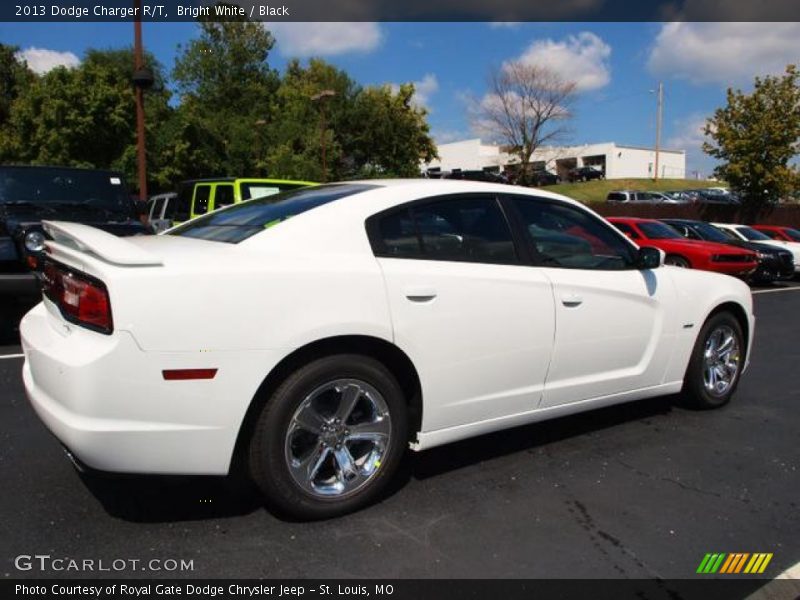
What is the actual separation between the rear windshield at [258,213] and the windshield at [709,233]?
43.7 ft

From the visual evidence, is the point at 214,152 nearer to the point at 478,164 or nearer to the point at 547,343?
the point at 547,343

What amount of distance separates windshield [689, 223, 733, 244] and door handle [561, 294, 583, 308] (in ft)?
41.3

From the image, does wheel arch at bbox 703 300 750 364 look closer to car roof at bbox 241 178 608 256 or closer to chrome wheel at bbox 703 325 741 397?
chrome wheel at bbox 703 325 741 397

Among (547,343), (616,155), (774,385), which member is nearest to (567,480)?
(547,343)

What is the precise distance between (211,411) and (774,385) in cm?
509

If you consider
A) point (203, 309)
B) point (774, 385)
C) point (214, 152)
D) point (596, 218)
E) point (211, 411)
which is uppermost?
point (214, 152)

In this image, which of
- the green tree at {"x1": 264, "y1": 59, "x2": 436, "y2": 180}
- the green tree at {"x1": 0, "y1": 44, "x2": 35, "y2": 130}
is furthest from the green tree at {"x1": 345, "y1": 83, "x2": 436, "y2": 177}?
the green tree at {"x1": 0, "y1": 44, "x2": 35, "y2": 130}

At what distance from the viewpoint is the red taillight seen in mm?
2578

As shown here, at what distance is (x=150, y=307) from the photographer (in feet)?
8.36

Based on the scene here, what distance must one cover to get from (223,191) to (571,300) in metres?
8.72

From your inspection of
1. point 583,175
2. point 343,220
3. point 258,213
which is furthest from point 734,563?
point 583,175

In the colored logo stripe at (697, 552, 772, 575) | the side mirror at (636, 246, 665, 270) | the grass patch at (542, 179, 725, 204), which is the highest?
the grass patch at (542, 179, 725, 204)

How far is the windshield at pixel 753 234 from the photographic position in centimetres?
1717

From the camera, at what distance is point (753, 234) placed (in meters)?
17.4
